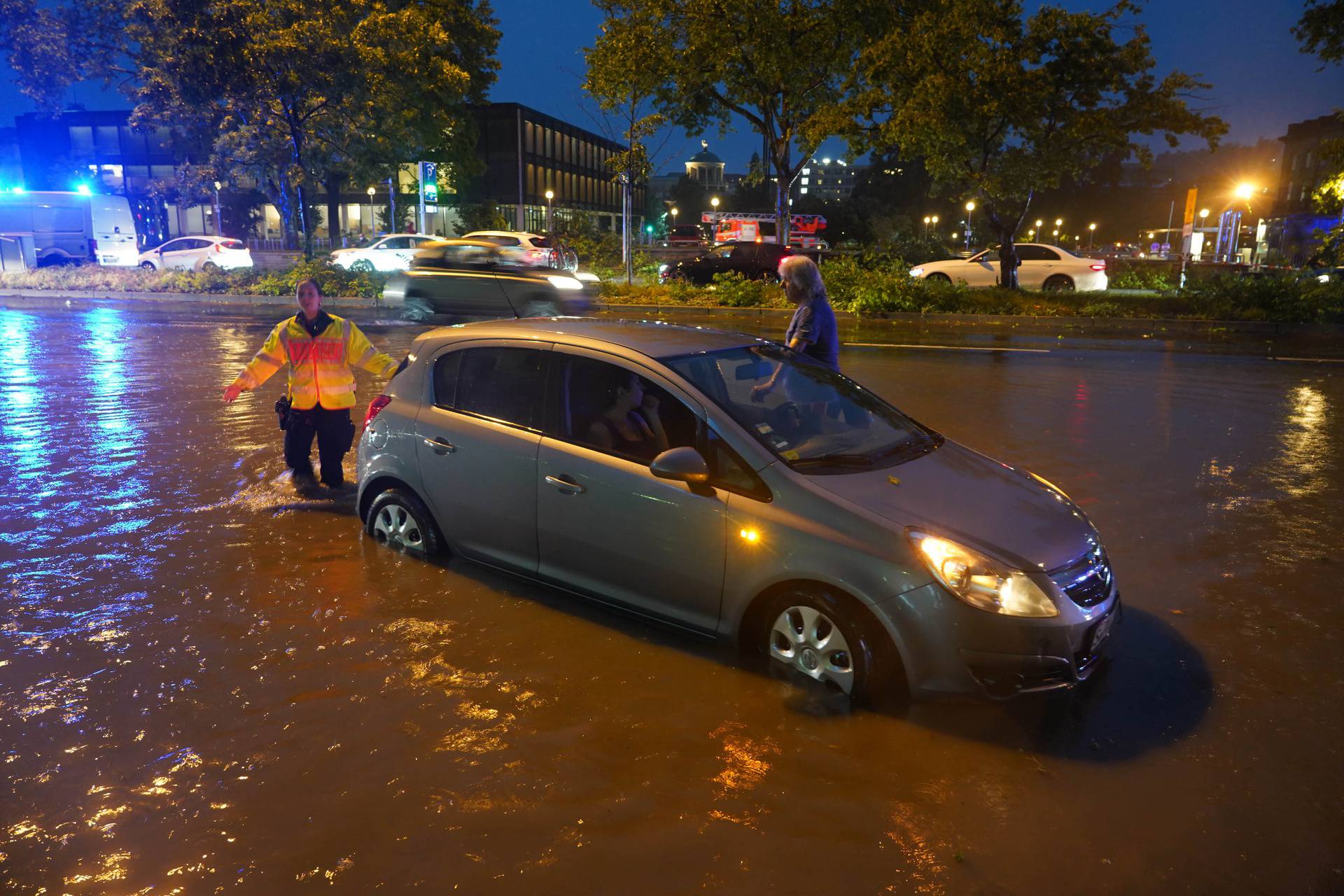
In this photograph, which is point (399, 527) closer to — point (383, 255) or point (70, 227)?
point (383, 255)

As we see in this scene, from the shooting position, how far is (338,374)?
7.00 metres

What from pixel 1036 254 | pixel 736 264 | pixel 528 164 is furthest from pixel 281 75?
pixel 528 164

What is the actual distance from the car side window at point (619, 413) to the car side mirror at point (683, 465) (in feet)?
0.66

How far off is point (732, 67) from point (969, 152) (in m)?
7.64

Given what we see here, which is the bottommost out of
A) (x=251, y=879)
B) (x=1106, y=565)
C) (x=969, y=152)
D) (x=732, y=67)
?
(x=251, y=879)

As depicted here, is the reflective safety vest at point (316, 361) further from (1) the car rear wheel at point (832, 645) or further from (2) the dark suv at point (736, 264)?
(2) the dark suv at point (736, 264)

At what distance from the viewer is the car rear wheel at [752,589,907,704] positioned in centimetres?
387

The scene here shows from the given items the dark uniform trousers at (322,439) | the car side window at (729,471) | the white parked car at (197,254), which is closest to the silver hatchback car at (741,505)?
the car side window at (729,471)

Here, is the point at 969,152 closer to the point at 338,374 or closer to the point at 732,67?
the point at 732,67

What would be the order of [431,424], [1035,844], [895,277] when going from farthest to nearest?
[895,277] → [431,424] → [1035,844]

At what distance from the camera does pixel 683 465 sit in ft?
13.6

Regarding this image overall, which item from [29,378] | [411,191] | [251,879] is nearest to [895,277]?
[29,378]

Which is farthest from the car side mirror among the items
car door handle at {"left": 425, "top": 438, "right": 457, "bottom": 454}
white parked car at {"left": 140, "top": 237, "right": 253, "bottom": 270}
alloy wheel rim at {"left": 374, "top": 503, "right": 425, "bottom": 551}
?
white parked car at {"left": 140, "top": 237, "right": 253, "bottom": 270}

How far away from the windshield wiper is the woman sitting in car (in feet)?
2.13
